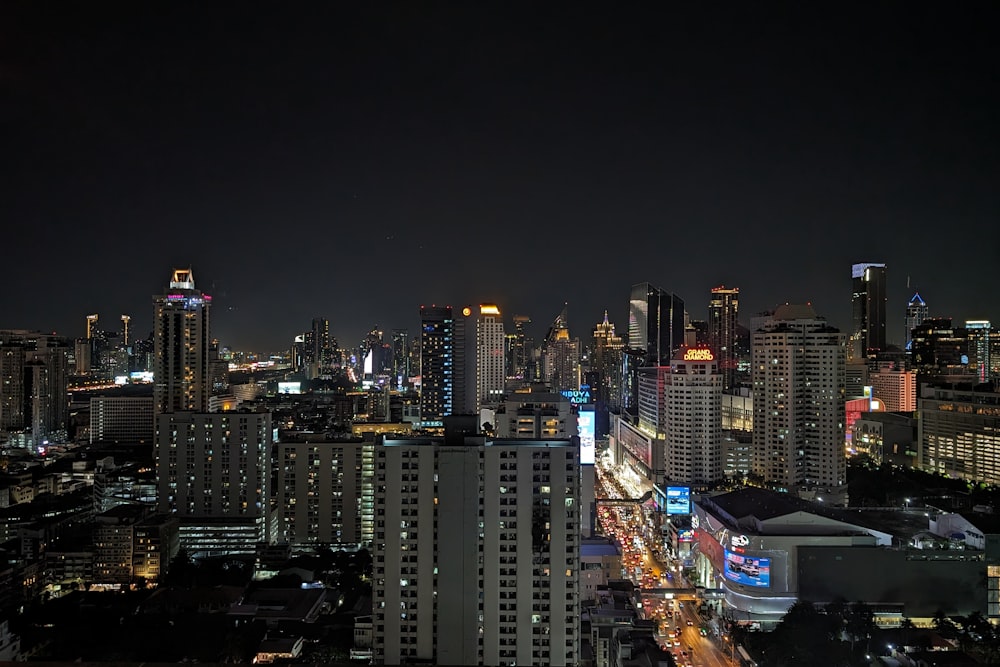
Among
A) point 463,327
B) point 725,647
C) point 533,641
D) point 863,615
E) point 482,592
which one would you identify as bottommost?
point 725,647

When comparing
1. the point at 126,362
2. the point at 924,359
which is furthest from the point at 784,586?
the point at 126,362

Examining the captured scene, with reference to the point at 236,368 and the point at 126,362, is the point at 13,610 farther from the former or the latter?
the point at 236,368

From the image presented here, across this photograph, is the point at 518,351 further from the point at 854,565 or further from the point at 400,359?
the point at 854,565

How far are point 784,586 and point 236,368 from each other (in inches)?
961

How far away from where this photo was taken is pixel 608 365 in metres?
26.1

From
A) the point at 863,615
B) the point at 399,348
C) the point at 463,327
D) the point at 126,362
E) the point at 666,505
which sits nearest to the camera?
the point at 863,615

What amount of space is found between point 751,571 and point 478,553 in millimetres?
4977

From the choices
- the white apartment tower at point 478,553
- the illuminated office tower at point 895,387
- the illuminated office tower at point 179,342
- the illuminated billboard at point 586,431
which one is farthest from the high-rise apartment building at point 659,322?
the white apartment tower at point 478,553

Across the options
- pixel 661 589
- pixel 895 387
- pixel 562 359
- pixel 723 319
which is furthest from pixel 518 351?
pixel 661 589

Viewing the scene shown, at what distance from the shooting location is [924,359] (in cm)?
1970

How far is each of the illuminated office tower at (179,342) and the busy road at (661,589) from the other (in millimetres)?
8476

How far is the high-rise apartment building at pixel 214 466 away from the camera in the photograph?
Answer: 10969 mm

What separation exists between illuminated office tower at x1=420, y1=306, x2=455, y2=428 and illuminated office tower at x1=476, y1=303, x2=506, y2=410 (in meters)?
2.32

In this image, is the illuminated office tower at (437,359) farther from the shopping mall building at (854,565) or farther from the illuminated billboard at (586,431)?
the shopping mall building at (854,565)
